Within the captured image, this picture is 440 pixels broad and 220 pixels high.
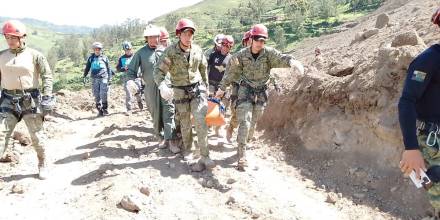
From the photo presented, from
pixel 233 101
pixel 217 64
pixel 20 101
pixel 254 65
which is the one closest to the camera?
pixel 20 101

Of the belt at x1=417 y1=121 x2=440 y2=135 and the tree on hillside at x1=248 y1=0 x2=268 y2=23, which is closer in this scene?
the belt at x1=417 y1=121 x2=440 y2=135

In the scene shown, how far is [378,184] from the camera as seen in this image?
6.76m

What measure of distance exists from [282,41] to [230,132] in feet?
198

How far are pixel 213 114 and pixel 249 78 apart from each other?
858 millimetres

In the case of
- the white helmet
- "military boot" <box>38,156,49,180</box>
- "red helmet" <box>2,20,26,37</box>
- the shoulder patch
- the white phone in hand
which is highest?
"red helmet" <box>2,20,26,37</box>

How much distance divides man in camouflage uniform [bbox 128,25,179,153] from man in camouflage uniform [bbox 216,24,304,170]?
124 cm

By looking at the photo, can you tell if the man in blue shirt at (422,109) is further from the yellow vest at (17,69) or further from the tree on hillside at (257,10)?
the tree on hillside at (257,10)

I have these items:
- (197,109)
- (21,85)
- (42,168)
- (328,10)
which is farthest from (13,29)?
(328,10)

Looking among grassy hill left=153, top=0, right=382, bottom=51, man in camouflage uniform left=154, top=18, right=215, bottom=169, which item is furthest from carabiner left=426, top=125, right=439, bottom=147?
grassy hill left=153, top=0, right=382, bottom=51

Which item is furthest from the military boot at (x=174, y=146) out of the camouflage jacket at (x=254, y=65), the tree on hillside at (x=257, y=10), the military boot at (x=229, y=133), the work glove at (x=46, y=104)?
the tree on hillside at (x=257, y=10)

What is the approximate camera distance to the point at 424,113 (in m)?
3.54

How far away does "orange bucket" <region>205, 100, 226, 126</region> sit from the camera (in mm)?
7668

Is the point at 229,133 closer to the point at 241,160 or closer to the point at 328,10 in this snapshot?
the point at 241,160

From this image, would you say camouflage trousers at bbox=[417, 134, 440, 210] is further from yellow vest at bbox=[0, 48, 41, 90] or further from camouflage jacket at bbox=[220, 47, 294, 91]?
yellow vest at bbox=[0, 48, 41, 90]
